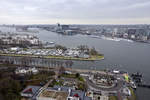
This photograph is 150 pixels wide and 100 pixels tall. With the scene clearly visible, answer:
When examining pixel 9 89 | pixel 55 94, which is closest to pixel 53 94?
pixel 55 94

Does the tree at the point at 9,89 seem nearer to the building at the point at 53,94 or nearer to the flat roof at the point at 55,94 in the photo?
the building at the point at 53,94

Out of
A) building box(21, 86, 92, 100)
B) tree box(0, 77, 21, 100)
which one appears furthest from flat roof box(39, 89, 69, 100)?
tree box(0, 77, 21, 100)

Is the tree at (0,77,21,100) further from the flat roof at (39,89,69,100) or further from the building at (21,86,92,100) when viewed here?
the flat roof at (39,89,69,100)

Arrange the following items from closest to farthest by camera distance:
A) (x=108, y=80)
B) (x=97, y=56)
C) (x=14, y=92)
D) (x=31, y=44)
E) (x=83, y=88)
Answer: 1. (x=14, y=92)
2. (x=83, y=88)
3. (x=108, y=80)
4. (x=97, y=56)
5. (x=31, y=44)

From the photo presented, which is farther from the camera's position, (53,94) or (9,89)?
(9,89)

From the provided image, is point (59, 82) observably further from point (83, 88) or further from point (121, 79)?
point (121, 79)

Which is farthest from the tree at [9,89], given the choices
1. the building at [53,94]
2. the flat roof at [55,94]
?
the flat roof at [55,94]

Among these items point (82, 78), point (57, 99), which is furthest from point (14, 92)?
point (82, 78)

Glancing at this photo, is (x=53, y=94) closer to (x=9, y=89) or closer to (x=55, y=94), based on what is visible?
(x=55, y=94)
